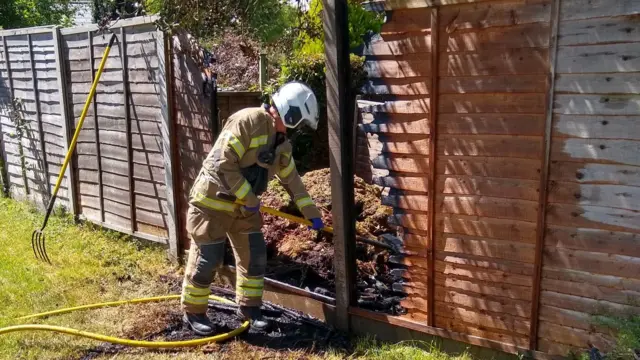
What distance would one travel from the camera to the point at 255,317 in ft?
15.9

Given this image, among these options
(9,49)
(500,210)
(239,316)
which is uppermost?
(9,49)

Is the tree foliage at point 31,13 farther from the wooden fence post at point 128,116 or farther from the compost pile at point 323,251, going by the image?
the compost pile at point 323,251

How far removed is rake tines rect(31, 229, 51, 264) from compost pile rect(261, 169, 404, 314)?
8.12ft

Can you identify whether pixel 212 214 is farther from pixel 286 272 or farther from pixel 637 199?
pixel 637 199

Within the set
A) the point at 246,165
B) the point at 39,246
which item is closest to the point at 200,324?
the point at 246,165

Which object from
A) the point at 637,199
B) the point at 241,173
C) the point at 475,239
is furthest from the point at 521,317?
the point at 241,173

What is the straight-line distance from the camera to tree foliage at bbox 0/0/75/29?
16.8 meters

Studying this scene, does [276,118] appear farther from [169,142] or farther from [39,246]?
[39,246]

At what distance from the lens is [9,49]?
8836 millimetres

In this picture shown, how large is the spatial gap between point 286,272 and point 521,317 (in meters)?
2.57

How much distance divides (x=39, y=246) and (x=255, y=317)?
3105 mm

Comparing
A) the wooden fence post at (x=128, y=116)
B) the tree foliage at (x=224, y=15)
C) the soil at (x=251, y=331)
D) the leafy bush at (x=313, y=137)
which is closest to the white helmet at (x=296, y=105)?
the tree foliage at (x=224, y=15)

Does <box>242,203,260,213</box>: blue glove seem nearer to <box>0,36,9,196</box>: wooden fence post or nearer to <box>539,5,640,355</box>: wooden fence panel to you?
<box>539,5,640,355</box>: wooden fence panel

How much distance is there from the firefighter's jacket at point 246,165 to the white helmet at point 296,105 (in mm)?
143
